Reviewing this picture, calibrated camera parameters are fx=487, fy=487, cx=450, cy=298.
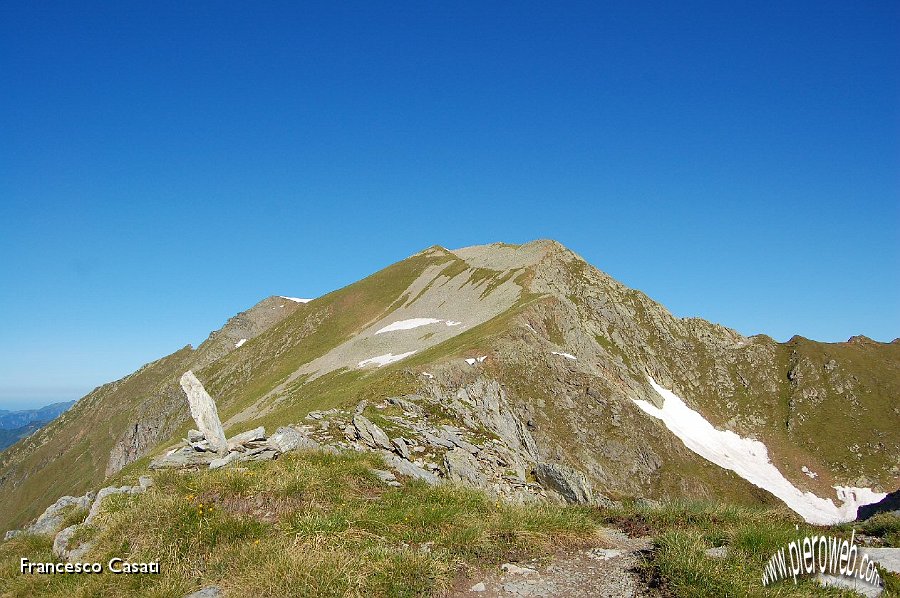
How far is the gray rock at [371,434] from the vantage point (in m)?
23.6

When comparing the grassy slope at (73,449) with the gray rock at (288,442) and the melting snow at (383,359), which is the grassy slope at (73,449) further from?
the gray rock at (288,442)

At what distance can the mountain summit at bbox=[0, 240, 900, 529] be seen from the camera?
49.8m

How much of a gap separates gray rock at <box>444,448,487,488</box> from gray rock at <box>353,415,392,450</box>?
3059 millimetres

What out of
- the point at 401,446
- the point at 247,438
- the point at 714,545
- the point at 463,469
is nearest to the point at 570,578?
the point at 714,545

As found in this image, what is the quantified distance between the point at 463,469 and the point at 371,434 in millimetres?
4846

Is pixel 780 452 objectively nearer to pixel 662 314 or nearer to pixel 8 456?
pixel 662 314

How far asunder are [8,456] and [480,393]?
167 meters

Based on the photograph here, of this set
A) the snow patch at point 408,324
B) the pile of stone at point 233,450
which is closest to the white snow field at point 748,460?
the snow patch at point 408,324

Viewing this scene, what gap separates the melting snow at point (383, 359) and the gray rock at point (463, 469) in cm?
4019

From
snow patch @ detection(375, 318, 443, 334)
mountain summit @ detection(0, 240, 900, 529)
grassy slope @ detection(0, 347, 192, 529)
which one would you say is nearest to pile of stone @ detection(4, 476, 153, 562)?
mountain summit @ detection(0, 240, 900, 529)

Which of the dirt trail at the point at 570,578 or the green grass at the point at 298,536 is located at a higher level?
the green grass at the point at 298,536

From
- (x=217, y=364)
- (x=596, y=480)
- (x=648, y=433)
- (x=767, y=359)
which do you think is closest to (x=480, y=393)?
(x=596, y=480)

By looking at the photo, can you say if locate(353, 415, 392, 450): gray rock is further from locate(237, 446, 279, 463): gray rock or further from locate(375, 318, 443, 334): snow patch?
locate(375, 318, 443, 334): snow patch

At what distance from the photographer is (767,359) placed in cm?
9400
